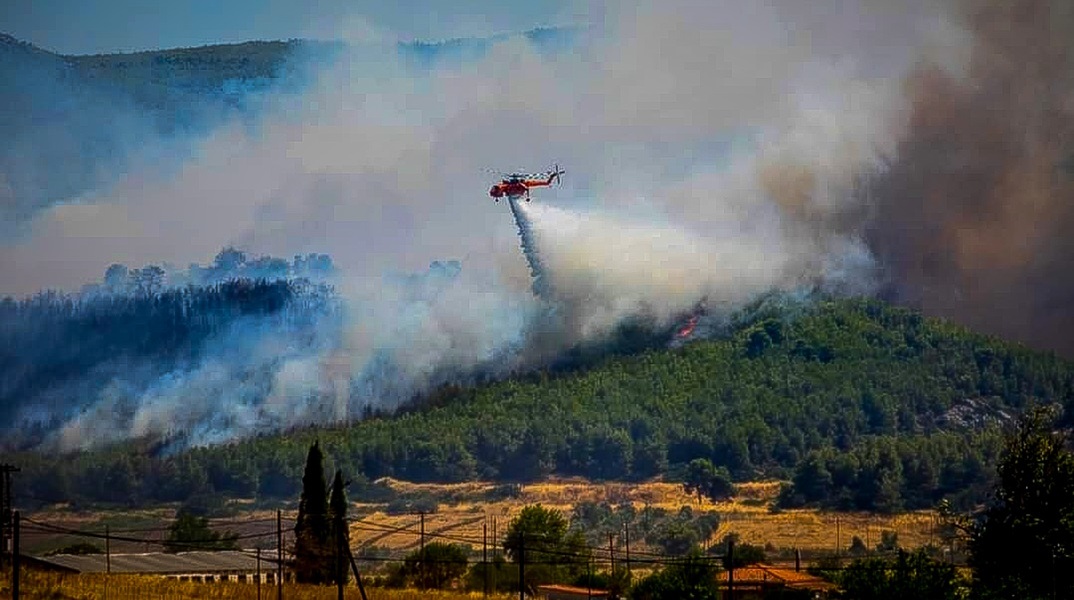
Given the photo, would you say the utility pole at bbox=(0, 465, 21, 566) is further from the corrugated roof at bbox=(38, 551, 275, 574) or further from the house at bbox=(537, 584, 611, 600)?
the house at bbox=(537, 584, 611, 600)

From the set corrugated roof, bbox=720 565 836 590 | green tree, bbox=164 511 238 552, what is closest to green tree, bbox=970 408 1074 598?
corrugated roof, bbox=720 565 836 590

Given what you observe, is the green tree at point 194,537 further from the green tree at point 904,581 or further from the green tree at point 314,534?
the green tree at point 904,581

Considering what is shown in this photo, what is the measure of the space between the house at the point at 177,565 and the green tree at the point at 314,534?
107 inches

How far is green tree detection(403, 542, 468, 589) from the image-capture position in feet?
415

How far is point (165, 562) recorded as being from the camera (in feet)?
411

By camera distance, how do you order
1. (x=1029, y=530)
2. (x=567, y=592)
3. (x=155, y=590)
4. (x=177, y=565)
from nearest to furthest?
(x=1029, y=530), (x=155, y=590), (x=567, y=592), (x=177, y=565)

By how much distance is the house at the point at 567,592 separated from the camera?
116225mm

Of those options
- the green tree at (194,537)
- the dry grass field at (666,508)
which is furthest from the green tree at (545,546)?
the green tree at (194,537)

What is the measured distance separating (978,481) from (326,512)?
8212 cm

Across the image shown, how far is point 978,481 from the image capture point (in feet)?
600

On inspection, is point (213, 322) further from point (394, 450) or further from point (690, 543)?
point (690, 543)

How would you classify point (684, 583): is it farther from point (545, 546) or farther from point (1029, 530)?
point (545, 546)

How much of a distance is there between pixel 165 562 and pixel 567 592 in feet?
83.0

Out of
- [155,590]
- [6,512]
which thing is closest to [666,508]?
[6,512]
